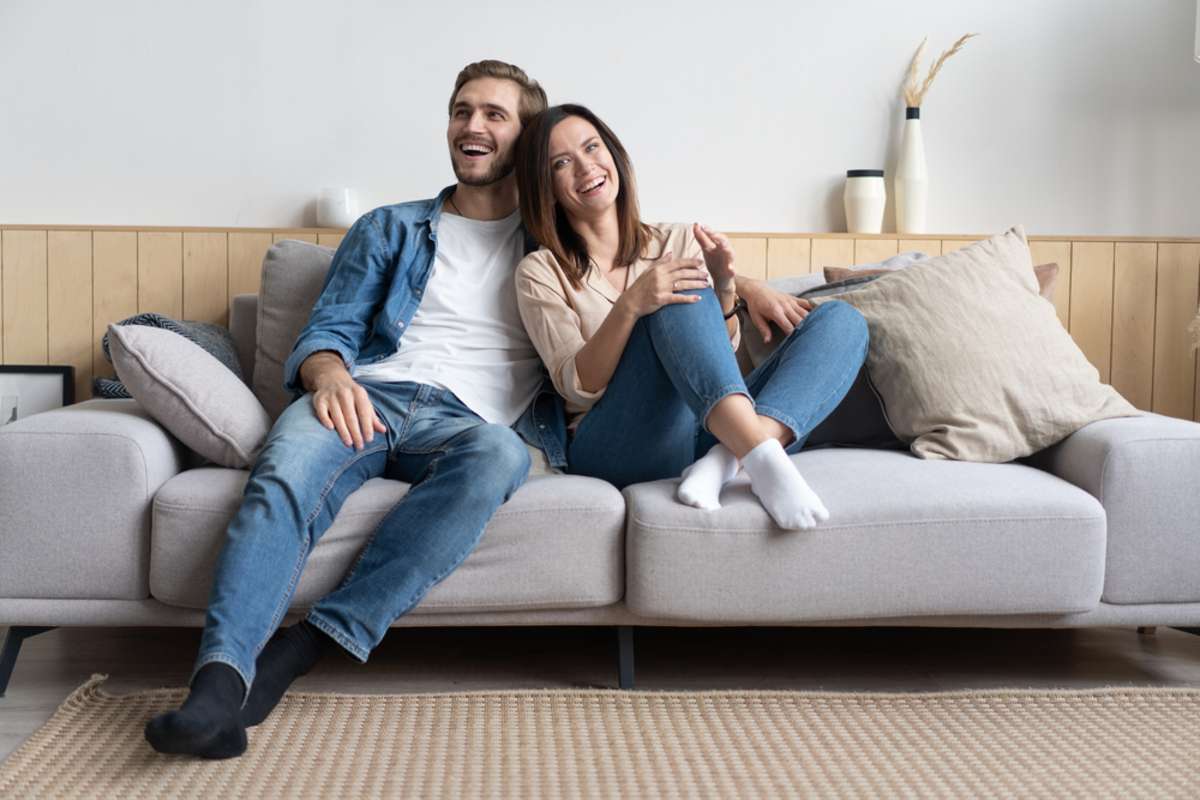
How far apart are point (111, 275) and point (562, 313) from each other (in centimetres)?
131

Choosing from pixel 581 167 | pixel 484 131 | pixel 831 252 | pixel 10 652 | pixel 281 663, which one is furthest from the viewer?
pixel 831 252

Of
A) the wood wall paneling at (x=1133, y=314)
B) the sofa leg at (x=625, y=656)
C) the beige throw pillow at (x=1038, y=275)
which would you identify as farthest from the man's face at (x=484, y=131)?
the wood wall paneling at (x=1133, y=314)

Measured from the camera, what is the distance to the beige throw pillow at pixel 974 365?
201cm

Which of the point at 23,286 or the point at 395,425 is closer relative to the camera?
the point at 395,425

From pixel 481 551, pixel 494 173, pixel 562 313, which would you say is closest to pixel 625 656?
pixel 481 551

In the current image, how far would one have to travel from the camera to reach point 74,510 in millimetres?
1764

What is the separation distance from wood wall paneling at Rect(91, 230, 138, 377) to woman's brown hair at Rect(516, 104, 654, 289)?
110 centimetres

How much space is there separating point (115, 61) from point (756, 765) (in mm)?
2273

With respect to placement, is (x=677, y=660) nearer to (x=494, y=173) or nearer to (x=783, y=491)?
(x=783, y=491)

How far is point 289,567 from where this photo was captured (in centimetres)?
163

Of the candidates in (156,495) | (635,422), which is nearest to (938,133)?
(635,422)

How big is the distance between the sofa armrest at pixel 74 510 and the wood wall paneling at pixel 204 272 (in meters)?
0.97

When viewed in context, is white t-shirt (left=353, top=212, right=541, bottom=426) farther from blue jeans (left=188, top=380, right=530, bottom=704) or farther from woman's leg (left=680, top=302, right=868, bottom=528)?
woman's leg (left=680, top=302, right=868, bottom=528)

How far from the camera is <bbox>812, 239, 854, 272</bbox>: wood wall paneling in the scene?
2.79m
